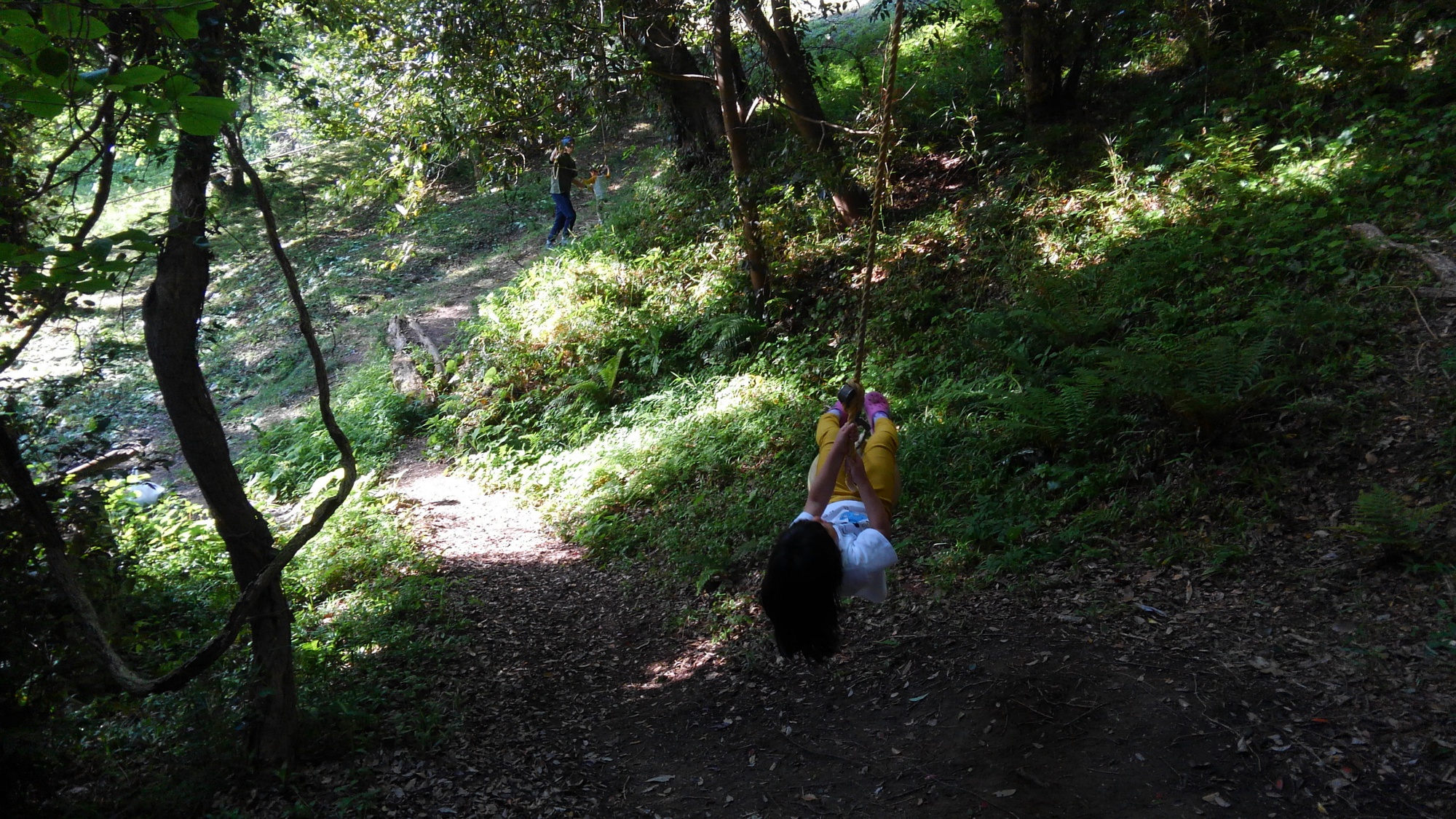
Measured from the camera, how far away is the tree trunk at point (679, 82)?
8.97 meters

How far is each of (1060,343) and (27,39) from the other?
6.82 meters

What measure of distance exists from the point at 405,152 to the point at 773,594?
22.3 feet

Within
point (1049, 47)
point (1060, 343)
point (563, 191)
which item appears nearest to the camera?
point (1060, 343)

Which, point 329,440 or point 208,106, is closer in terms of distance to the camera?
point 208,106

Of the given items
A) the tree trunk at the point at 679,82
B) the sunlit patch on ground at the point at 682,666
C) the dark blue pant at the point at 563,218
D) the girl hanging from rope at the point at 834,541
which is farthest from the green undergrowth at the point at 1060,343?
the dark blue pant at the point at 563,218

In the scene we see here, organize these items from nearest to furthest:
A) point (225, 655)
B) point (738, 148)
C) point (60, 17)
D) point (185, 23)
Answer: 1. point (60, 17)
2. point (185, 23)
3. point (225, 655)
4. point (738, 148)

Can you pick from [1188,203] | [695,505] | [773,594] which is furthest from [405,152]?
[1188,203]

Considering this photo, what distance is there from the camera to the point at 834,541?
416cm

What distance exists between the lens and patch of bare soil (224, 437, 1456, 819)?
12.0ft

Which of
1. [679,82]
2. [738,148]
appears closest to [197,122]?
[738,148]

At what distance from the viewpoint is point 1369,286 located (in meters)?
5.95

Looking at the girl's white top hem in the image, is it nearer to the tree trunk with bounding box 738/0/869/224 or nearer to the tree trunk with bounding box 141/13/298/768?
the tree trunk with bounding box 141/13/298/768

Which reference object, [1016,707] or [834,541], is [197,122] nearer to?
[834,541]

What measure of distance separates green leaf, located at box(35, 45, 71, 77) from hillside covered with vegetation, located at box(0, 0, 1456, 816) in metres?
0.01
